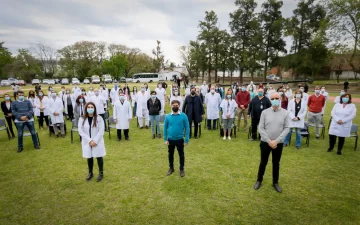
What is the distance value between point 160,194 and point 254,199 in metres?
2.14

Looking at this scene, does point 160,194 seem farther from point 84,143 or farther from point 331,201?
point 331,201

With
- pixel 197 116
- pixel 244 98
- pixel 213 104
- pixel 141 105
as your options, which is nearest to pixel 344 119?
pixel 244 98

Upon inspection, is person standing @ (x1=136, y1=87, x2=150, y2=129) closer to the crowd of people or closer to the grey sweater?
the crowd of people

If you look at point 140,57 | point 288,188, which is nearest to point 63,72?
point 140,57

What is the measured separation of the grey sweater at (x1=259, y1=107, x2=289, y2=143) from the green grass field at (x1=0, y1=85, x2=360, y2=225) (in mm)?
1356

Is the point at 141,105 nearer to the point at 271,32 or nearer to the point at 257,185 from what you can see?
the point at 257,185

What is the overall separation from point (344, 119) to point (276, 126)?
3.91 m

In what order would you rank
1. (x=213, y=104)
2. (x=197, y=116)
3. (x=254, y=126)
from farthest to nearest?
(x=213, y=104), (x=197, y=116), (x=254, y=126)

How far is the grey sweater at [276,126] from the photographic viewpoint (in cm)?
446

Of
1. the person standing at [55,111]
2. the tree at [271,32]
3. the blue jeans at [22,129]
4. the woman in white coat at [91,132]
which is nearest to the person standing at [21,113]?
the blue jeans at [22,129]

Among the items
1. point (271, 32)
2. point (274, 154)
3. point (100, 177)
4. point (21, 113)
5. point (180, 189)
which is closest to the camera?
point (274, 154)

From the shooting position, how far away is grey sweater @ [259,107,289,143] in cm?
446

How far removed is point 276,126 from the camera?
4492 mm

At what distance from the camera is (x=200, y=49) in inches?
1781
